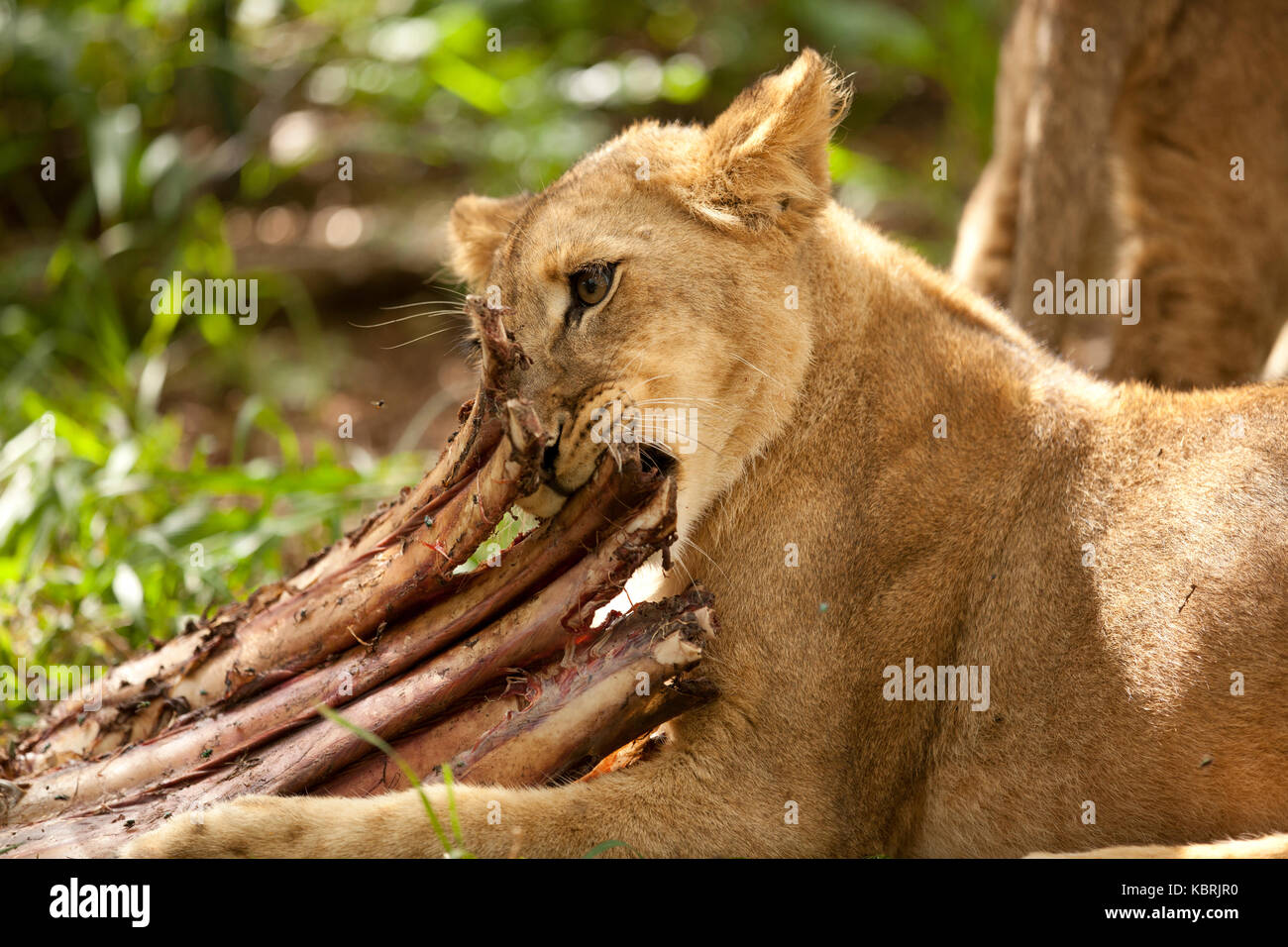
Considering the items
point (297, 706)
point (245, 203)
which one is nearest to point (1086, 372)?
point (297, 706)

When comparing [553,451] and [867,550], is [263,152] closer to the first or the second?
[553,451]

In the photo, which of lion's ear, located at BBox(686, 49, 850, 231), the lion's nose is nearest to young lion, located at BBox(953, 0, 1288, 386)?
lion's ear, located at BBox(686, 49, 850, 231)

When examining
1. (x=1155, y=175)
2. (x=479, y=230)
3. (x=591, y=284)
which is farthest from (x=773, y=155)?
(x=1155, y=175)

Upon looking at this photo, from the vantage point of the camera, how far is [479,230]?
15.2 ft

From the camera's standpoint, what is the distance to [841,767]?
371cm

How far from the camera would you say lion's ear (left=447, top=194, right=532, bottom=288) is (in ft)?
15.1

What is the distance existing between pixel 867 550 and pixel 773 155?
4.09 ft

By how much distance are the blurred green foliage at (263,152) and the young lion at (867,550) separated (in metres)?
2.62

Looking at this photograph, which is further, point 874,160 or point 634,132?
point 874,160

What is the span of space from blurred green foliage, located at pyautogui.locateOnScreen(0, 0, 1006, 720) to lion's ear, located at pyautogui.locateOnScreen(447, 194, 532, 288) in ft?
5.61

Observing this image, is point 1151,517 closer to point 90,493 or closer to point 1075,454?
point 1075,454

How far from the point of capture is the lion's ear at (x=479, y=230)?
4.61m

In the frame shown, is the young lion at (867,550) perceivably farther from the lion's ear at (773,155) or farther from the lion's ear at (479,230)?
the lion's ear at (479,230)

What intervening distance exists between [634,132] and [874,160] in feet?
20.9
